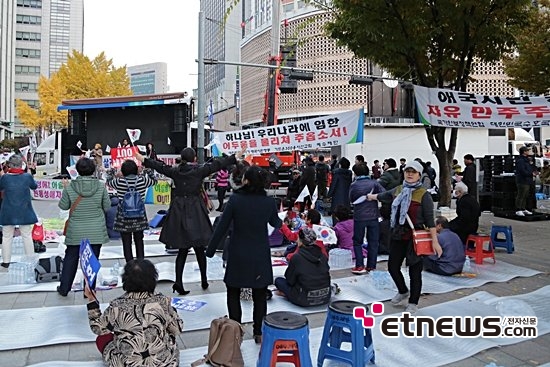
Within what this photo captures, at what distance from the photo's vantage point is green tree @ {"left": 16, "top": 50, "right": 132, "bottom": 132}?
3497 cm

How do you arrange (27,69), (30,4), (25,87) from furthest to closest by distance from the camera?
1. (30,4)
2. (27,69)
3. (25,87)

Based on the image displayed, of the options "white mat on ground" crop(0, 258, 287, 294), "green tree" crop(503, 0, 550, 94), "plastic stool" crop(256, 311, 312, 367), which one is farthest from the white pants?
"green tree" crop(503, 0, 550, 94)

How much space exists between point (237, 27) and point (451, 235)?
63.1m

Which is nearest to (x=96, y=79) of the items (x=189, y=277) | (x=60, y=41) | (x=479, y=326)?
(x=189, y=277)

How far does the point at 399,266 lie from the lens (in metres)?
5.21

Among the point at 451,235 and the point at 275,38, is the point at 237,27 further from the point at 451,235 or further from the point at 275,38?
the point at 451,235

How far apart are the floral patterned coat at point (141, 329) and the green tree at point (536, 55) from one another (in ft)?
43.2

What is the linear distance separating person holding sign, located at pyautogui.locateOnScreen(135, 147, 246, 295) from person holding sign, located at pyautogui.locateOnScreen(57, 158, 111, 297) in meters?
0.62

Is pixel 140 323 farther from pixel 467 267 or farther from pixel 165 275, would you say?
pixel 467 267

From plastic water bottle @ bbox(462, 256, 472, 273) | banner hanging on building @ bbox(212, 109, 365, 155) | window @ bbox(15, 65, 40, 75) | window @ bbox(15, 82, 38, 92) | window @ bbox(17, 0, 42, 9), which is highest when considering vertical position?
window @ bbox(17, 0, 42, 9)

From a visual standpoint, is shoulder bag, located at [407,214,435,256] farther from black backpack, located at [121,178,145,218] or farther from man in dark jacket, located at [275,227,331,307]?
black backpack, located at [121,178,145,218]

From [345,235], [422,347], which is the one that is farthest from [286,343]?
[345,235]

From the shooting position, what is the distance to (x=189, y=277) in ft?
21.6

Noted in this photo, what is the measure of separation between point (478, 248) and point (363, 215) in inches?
84.7
